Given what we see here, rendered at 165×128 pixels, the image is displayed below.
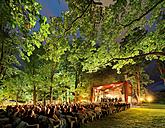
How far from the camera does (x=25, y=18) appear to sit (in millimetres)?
5988

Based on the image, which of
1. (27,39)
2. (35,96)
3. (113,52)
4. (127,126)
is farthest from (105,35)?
(35,96)

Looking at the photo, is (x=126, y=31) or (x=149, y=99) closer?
(x=126, y=31)

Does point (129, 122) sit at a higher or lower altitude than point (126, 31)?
lower

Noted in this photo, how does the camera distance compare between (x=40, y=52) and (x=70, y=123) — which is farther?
(x=40, y=52)

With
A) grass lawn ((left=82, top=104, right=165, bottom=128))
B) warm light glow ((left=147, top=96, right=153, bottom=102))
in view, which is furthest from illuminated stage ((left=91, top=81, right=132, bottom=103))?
warm light glow ((left=147, top=96, right=153, bottom=102))

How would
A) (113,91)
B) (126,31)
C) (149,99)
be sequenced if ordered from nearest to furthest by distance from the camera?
(126,31), (113,91), (149,99)

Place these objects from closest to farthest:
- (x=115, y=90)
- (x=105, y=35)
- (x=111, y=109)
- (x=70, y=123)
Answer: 1. (x=70, y=123)
2. (x=105, y=35)
3. (x=111, y=109)
4. (x=115, y=90)

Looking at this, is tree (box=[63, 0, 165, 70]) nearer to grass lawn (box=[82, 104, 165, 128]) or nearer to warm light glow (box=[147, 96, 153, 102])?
grass lawn (box=[82, 104, 165, 128])

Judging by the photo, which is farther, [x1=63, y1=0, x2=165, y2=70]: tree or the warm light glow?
the warm light glow

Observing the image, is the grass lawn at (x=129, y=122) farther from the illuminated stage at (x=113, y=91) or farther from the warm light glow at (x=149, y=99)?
the warm light glow at (x=149, y=99)

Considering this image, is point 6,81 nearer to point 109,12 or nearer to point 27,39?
point 109,12

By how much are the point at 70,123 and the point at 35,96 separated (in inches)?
944

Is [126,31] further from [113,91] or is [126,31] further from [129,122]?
A: [113,91]

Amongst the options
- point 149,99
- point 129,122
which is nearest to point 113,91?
point 129,122
